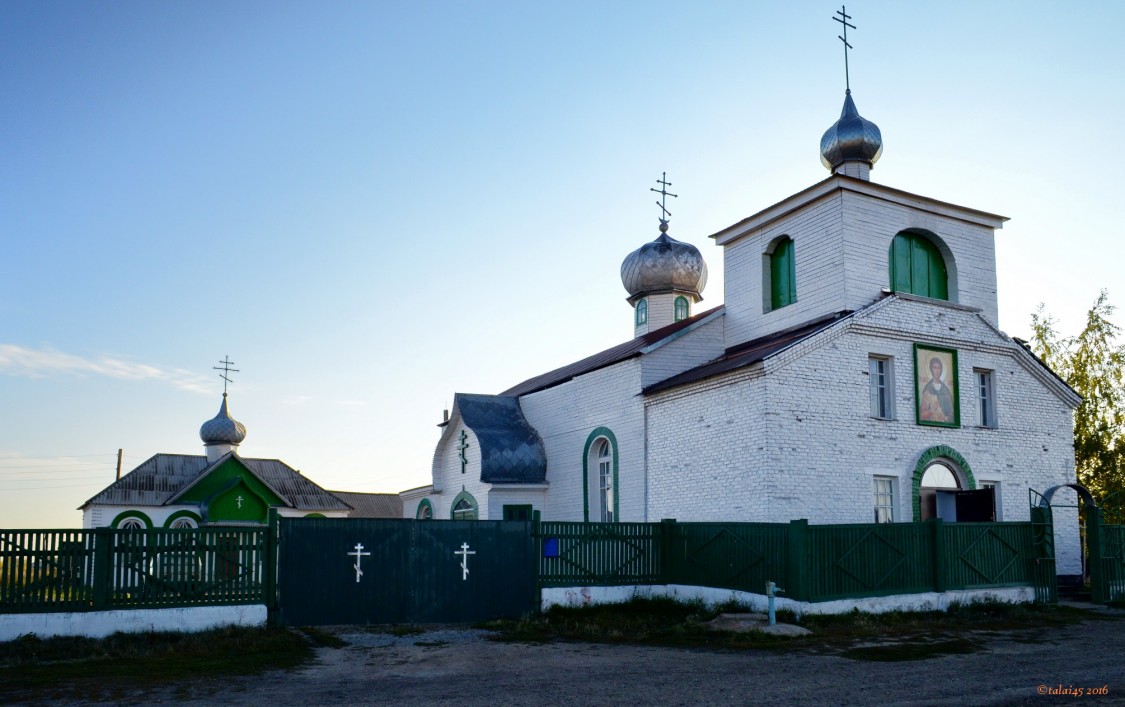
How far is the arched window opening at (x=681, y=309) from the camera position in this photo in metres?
30.4

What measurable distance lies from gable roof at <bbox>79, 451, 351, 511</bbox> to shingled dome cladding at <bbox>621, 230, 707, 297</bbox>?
14318 mm

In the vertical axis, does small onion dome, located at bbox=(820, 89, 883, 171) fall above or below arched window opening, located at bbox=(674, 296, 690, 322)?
above

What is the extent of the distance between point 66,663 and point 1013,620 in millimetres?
13305

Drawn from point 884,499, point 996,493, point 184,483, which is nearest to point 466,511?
point 884,499

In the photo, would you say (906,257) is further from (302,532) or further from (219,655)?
(219,655)

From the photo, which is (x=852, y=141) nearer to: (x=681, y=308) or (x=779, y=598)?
(x=681, y=308)

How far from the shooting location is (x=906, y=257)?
20938mm

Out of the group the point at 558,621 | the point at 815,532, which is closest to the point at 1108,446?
the point at 815,532

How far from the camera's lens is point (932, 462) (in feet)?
62.7

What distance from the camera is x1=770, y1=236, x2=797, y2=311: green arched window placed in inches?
840

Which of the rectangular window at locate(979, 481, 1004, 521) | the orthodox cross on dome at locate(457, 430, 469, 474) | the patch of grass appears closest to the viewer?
the patch of grass

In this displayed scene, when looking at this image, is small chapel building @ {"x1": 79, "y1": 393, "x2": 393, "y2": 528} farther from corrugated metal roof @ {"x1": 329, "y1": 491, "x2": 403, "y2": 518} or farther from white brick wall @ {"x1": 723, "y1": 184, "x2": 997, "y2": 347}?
corrugated metal roof @ {"x1": 329, "y1": 491, "x2": 403, "y2": 518}

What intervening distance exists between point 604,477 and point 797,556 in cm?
905

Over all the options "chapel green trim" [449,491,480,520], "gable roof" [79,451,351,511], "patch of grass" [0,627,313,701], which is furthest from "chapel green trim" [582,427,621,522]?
"gable roof" [79,451,351,511]
